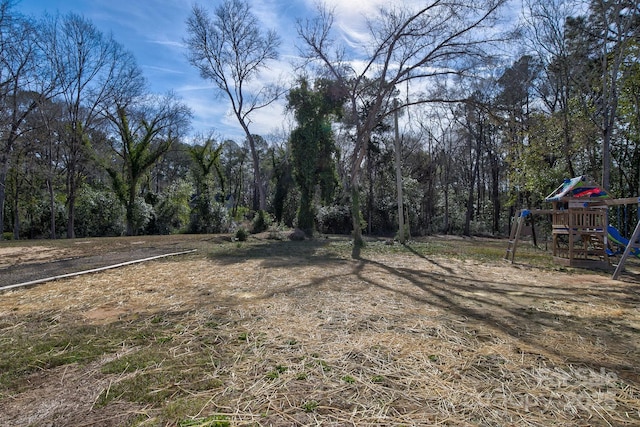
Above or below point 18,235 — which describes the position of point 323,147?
above

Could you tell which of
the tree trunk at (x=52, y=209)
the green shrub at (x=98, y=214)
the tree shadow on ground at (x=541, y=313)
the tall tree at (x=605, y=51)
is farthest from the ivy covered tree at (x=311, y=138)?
the tree trunk at (x=52, y=209)

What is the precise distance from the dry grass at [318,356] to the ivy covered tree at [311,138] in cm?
1130

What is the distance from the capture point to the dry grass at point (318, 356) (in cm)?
166

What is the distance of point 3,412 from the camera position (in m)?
1.65

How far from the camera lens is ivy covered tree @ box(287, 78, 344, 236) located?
1502cm

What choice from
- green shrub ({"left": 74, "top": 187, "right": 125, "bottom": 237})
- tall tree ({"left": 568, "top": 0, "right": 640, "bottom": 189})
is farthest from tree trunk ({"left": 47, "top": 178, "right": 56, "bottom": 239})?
tall tree ({"left": 568, "top": 0, "right": 640, "bottom": 189})

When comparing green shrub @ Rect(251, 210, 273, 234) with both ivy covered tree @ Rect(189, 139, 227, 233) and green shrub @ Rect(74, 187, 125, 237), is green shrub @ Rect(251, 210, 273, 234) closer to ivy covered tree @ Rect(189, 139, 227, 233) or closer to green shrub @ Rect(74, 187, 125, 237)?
ivy covered tree @ Rect(189, 139, 227, 233)

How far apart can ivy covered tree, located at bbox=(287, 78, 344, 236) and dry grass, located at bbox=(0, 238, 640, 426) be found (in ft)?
37.1

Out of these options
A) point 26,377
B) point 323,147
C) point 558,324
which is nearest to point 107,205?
point 323,147

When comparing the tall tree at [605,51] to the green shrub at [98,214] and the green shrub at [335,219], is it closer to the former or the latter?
the green shrub at [335,219]

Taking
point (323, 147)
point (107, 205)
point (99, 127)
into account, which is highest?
point (99, 127)

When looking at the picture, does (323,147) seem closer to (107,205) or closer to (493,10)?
(493,10)

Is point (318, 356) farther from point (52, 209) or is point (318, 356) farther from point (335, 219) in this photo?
point (52, 209)

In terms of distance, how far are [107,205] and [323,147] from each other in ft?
47.8
